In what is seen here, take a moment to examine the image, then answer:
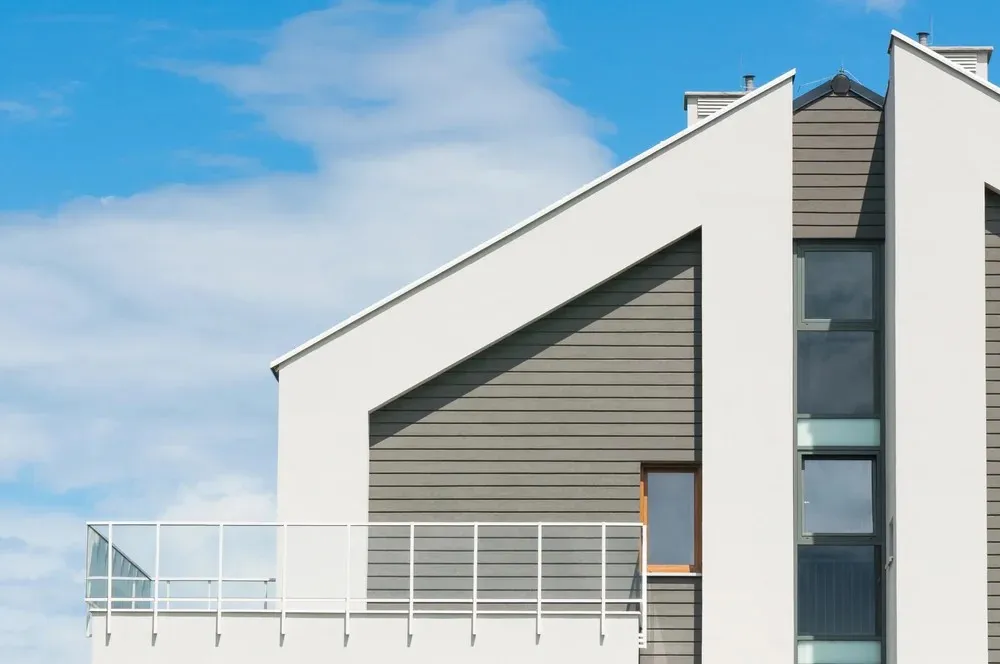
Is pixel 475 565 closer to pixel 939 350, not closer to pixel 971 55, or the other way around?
pixel 939 350

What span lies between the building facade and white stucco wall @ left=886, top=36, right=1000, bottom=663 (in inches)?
1.2

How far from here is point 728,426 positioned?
906 inches

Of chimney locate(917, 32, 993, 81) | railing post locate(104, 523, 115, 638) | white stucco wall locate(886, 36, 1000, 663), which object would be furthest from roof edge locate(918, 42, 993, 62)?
railing post locate(104, 523, 115, 638)

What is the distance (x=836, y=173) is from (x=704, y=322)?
2.47m

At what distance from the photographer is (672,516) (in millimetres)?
23156

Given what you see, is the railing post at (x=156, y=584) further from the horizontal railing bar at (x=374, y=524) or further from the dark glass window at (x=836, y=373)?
the dark glass window at (x=836, y=373)

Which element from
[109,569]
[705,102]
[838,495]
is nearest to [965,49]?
[705,102]

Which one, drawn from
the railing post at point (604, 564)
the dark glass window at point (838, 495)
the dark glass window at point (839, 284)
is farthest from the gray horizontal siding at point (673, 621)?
the dark glass window at point (839, 284)

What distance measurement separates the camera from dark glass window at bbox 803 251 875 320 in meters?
23.6

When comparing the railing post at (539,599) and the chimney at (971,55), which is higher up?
the chimney at (971,55)

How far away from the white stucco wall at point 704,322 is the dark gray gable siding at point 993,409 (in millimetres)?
2330

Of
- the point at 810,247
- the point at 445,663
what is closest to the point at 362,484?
the point at 445,663

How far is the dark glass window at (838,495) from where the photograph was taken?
23.1 m

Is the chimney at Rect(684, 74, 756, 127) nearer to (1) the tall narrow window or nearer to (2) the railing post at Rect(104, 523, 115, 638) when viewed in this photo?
(1) the tall narrow window
